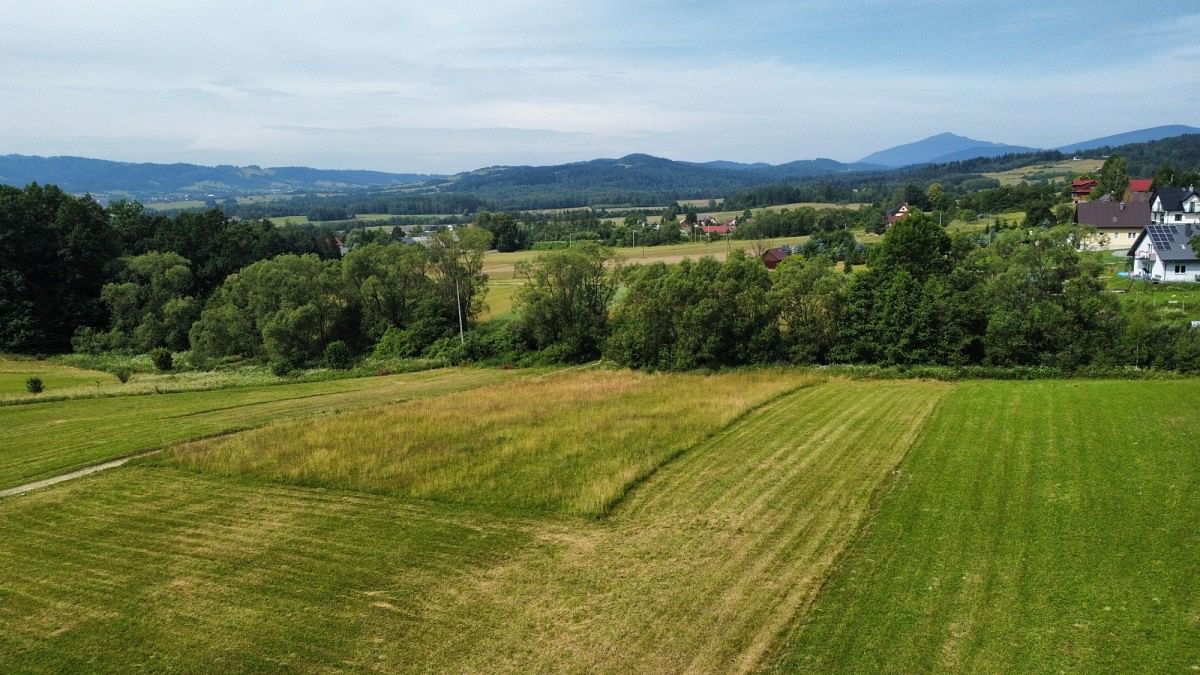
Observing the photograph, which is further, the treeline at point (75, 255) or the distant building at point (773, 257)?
the distant building at point (773, 257)

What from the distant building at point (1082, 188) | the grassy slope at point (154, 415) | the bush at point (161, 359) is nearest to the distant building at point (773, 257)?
the grassy slope at point (154, 415)

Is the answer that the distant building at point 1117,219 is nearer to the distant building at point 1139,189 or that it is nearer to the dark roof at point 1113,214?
the dark roof at point 1113,214

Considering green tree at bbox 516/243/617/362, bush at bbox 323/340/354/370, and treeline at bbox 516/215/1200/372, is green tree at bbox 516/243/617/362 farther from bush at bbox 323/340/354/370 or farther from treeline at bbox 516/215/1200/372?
bush at bbox 323/340/354/370

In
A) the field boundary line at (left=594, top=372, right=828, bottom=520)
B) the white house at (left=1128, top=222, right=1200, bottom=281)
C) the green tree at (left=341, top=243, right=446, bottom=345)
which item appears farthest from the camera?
the green tree at (left=341, top=243, right=446, bottom=345)

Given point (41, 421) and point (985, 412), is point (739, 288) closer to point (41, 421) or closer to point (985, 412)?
point (985, 412)

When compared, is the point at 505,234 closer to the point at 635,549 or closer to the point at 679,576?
the point at 635,549

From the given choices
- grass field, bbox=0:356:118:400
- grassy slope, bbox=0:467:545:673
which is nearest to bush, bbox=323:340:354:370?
grass field, bbox=0:356:118:400
